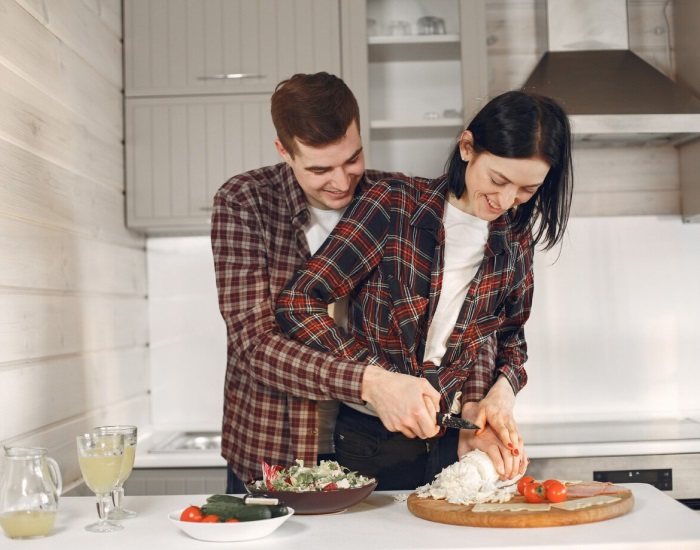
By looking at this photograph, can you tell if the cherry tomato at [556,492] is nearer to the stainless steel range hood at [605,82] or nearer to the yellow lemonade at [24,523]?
the yellow lemonade at [24,523]

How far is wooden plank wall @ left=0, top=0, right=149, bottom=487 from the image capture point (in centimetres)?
176

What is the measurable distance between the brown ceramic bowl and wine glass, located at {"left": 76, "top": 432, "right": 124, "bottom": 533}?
8.6 inches

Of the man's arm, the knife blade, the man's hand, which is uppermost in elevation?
the man's arm

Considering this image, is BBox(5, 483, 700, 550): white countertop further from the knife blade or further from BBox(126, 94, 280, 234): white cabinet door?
BBox(126, 94, 280, 234): white cabinet door

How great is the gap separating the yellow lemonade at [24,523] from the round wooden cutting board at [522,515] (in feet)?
1.89

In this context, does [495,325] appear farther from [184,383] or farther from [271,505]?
[184,383]

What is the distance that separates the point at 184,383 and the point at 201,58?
1.09 meters

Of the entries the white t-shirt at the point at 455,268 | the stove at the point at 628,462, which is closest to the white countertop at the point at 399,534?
the white t-shirt at the point at 455,268

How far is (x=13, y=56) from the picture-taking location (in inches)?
70.6

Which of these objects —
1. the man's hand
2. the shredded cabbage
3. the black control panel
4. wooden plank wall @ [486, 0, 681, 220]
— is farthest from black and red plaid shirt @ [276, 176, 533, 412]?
wooden plank wall @ [486, 0, 681, 220]

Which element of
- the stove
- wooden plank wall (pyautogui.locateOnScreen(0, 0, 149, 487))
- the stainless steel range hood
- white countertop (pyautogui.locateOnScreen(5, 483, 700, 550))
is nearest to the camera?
white countertop (pyautogui.locateOnScreen(5, 483, 700, 550))

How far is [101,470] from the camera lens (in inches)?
50.4

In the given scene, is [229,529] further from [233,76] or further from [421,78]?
[421,78]

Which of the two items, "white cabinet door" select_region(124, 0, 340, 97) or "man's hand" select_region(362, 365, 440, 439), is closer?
"man's hand" select_region(362, 365, 440, 439)
